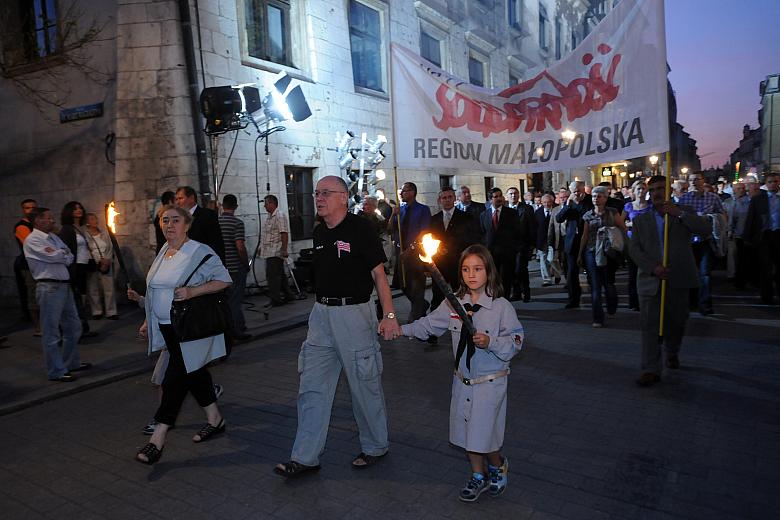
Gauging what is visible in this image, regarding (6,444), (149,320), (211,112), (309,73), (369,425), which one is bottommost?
(6,444)

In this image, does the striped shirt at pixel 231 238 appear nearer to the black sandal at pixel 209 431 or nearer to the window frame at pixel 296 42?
the black sandal at pixel 209 431

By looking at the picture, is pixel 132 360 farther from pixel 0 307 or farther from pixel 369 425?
pixel 0 307

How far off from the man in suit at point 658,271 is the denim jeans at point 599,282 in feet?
6.93

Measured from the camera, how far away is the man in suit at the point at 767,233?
28.1 ft

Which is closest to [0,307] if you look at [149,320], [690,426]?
[149,320]

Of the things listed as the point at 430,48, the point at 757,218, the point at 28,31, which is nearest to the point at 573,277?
the point at 757,218

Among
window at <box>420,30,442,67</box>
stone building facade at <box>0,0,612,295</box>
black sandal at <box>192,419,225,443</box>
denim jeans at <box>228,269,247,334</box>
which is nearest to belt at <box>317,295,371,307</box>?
black sandal at <box>192,419,225,443</box>

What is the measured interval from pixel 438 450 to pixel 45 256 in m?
4.86

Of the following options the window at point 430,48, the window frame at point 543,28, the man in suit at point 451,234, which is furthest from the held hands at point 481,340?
the window frame at point 543,28

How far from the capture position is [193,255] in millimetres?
4105

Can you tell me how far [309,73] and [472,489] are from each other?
39.3 ft

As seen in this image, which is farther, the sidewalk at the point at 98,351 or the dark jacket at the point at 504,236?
the dark jacket at the point at 504,236

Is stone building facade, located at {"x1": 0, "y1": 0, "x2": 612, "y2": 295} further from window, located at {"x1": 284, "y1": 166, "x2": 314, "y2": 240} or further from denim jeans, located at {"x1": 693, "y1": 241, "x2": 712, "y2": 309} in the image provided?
denim jeans, located at {"x1": 693, "y1": 241, "x2": 712, "y2": 309}

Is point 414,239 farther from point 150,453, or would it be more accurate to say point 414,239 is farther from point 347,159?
point 347,159
